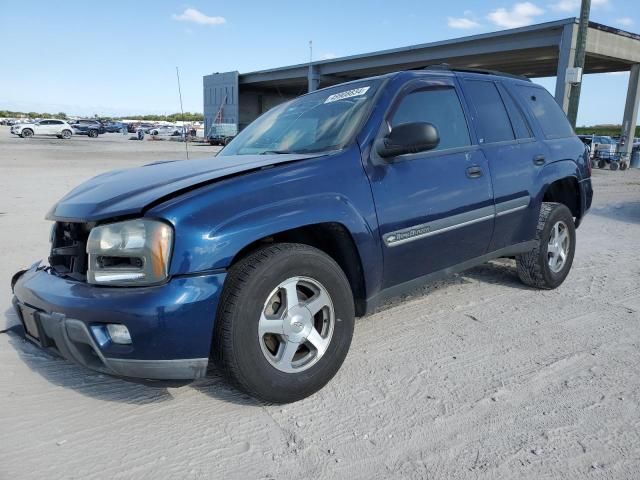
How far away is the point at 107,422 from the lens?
250cm

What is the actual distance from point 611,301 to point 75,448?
4187 mm

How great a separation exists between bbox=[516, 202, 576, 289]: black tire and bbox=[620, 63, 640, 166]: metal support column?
21.9m

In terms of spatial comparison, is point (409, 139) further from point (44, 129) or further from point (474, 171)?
point (44, 129)

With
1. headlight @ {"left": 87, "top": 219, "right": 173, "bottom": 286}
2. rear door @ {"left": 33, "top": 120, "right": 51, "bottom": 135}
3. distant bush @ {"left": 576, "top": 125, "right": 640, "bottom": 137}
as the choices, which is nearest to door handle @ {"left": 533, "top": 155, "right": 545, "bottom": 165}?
headlight @ {"left": 87, "top": 219, "right": 173, "bottom": 286}

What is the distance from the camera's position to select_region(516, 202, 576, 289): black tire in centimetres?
435

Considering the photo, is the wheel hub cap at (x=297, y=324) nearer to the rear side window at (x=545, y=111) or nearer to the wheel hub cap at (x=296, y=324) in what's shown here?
the wheel hub cap at (x=296, y=324)

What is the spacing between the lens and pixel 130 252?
2.28 meters

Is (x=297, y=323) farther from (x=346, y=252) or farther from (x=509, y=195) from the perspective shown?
(x=509, y=195)

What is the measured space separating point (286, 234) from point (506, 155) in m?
2.04

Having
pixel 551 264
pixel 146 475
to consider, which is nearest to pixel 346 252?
pixel 146 475

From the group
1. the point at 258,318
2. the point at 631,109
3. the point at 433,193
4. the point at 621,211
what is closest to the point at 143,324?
the point at 258,318

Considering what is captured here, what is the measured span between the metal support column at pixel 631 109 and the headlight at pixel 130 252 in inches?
1005

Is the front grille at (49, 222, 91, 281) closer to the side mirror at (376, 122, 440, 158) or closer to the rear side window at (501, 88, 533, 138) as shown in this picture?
the side mirror at (376, 122, 440, 158)

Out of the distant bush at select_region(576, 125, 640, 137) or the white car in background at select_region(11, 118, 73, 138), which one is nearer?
the white car in background at select_region(11, 118, 73, 138)
